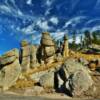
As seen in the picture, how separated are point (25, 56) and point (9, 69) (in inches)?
463

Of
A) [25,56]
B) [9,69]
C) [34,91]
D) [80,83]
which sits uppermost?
[25,56]

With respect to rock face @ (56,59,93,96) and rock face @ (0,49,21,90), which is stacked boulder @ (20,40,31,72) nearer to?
rock face @ (0,49,21,90)

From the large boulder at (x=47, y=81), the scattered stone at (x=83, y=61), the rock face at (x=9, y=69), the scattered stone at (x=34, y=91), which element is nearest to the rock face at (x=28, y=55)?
the rock face at (x=9, y=69)

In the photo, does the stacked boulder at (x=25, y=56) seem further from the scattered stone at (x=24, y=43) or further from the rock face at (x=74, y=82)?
the rock face at (x=74, y=82)

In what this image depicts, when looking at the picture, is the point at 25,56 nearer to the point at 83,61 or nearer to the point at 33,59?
the point at 33,59

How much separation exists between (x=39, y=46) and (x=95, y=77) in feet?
70.9

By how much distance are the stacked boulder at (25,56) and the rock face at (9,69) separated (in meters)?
7.97

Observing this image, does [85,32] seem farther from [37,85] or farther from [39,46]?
[37,85]

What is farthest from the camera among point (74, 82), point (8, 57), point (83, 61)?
point (83, 61)

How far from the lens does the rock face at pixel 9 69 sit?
2174 inches

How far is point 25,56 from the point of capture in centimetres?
6762

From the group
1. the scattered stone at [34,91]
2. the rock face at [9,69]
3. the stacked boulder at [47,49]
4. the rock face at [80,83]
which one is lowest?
the scattered stone at [34,91]

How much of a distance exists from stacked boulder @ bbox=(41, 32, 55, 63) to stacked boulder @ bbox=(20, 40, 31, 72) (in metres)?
3.81

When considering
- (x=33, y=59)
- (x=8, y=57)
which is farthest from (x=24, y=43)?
(x=8, y=57)
